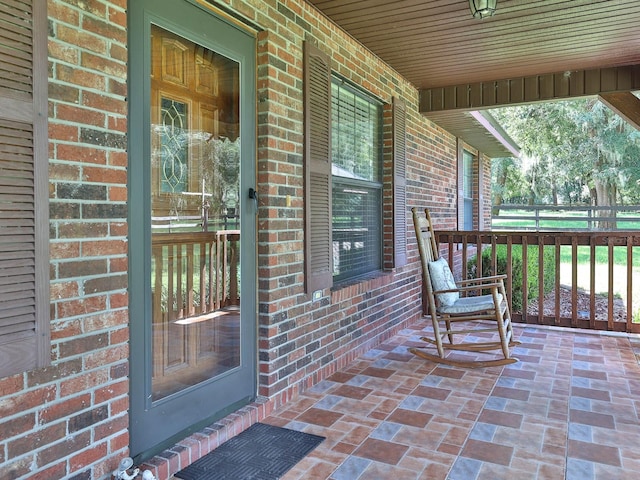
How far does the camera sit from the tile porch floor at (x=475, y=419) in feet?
7.49

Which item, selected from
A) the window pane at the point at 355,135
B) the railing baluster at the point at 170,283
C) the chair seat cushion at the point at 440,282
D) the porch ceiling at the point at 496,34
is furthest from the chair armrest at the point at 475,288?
the railing baluster at the point at 170,283

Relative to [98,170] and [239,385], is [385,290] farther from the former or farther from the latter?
[98,170]

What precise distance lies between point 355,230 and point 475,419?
1955 mm

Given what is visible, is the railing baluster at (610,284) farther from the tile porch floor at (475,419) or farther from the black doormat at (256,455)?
the black doormat at (256,455)

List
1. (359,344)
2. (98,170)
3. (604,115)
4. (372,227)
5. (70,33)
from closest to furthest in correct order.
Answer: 1. (70,33)
2. (98,170)
3. (359,344)
4. (372,227)
5. (604,115)

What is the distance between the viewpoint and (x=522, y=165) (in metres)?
20.8

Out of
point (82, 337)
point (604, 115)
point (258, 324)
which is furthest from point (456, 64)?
point (604, 115)

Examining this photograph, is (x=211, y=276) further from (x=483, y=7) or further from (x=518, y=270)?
(x=518, y=270)

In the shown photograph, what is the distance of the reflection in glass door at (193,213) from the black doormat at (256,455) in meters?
0.35

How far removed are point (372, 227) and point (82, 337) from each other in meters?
3.24

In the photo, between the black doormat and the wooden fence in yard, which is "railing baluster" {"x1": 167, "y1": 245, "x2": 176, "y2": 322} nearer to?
the black doormat

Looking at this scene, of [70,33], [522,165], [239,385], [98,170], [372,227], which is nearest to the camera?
[70,33]

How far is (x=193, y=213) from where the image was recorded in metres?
2.50

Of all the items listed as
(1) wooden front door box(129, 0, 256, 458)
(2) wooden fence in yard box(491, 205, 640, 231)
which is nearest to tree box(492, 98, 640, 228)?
(2) wooden fence in yard box(491, 205, 640, 231)
